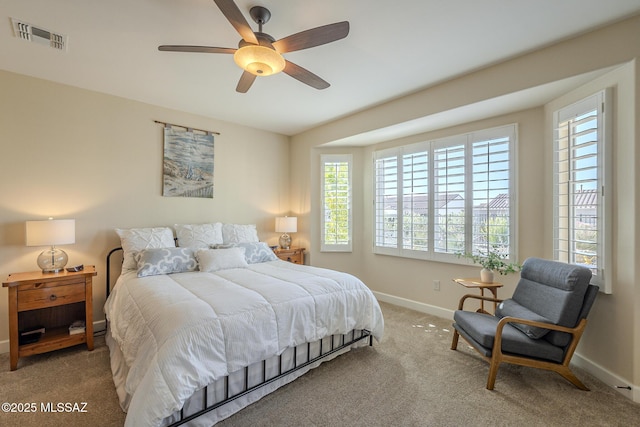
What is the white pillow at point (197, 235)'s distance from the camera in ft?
12.0

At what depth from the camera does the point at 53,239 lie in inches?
108

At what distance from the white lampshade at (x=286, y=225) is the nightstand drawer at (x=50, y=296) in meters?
2.55

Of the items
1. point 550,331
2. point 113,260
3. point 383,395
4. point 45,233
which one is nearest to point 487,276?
point 550,331

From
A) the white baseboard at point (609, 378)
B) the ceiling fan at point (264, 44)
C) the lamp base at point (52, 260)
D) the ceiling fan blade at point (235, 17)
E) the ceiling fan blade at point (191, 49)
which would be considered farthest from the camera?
the lamp base at point (52, 260)

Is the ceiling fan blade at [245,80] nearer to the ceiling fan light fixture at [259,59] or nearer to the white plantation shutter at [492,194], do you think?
the ceiling fan light fixture at [259,59]

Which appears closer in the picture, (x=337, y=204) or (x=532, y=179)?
(x=532, y=179)

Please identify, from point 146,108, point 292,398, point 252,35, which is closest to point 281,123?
point 146,108

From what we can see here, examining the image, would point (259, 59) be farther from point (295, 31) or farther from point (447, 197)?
point (447, 197)

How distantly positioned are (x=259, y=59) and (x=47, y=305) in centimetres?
297

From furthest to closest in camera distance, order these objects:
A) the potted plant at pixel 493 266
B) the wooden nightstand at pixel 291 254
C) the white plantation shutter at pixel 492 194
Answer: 1. the wooden nightstand at pixel 291 254
2. the white plantation shutter at pixel 492 194
3. the potted plant at pixel 493 266

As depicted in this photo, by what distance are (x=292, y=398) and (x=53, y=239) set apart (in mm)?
2668

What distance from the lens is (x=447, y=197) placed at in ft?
12.3

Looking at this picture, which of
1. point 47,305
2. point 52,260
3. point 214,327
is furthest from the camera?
point 52,260

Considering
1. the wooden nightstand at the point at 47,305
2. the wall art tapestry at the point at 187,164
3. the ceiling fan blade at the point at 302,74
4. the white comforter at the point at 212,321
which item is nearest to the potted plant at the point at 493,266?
the white comforter at the point at 212,321
